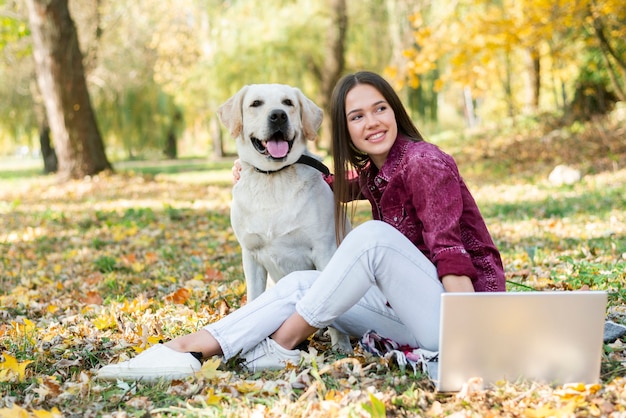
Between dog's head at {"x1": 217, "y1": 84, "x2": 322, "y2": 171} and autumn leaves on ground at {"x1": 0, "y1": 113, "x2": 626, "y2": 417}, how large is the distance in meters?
0.95

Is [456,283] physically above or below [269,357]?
above

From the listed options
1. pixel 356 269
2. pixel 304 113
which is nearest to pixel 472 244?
pixel 356 269

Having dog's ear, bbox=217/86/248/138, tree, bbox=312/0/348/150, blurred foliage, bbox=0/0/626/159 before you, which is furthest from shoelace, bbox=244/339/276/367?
tree, bbox=312/0/348/150

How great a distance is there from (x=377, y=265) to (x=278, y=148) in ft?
3.80

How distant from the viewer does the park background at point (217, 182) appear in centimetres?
238

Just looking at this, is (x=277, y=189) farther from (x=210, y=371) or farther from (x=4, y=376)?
(x=4, y=376)

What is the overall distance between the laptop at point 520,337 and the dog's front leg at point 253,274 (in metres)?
1.43

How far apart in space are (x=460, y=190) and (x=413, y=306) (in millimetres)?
507

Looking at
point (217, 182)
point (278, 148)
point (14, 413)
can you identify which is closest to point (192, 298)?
point (278, 148)

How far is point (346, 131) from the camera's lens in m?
2.88

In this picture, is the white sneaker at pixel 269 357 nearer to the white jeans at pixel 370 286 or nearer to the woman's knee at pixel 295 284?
the white jeans at pixel 370 286

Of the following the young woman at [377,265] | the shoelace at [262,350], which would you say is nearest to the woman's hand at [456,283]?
the young woman at [377,265]

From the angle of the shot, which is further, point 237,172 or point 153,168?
point 153,168

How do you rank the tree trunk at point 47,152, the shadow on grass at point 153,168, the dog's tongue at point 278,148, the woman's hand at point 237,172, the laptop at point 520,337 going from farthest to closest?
the tree trunk at point 47,152 < the shadow on grass at point 153,168 < the woman's hand at point 237,172 < the dog's tongue at point 278,148 < the laptop at point 520,337
